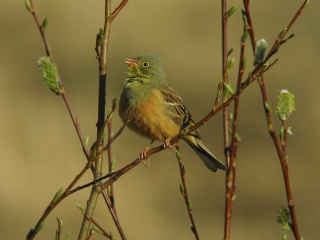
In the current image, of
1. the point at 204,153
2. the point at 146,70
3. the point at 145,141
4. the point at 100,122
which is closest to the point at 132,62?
the point at 146,70

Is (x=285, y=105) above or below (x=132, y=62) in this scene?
below

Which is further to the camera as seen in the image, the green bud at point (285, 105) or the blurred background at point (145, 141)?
the blurred background at point (145, 141)

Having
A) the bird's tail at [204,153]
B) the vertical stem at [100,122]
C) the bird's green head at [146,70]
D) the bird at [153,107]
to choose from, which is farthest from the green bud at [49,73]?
the bird's green head at [146,70]

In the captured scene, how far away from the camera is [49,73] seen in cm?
322

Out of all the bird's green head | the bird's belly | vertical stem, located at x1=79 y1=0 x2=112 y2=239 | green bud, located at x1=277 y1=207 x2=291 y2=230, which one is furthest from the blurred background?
green bud, located at x1=277 y1=207 x2=291 y2=230

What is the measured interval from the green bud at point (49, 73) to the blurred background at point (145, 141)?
823 centimetres

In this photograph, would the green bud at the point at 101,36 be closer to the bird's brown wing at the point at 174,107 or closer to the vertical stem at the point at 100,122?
the vertical stem at the point at 100,122

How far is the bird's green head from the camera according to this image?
5879mm

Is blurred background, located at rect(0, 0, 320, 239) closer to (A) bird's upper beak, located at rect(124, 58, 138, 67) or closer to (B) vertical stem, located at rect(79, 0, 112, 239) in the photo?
(A) bird's upper beak, located at rect(124, 58, 138, 67)

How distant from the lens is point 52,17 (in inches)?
561

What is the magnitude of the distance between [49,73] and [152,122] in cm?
238

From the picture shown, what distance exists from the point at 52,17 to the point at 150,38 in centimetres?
178

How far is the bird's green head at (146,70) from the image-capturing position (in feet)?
19.3

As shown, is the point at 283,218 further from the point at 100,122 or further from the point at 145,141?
the point at 145,141
